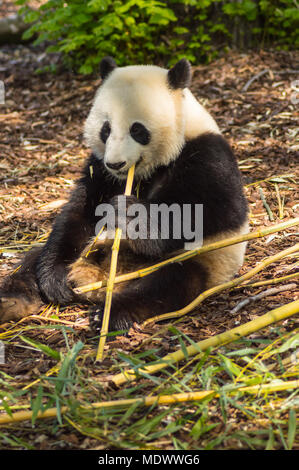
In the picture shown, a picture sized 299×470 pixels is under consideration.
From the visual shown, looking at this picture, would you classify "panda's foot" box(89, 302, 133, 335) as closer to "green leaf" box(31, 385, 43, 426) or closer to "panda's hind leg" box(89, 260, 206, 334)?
"panda's hind leg" box(89, 260, 206, 334)

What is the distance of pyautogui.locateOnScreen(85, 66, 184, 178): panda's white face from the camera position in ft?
10.7

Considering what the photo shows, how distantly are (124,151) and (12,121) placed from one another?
367 centimetres

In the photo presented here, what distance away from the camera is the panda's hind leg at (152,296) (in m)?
3.04

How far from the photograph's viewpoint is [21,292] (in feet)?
11.2

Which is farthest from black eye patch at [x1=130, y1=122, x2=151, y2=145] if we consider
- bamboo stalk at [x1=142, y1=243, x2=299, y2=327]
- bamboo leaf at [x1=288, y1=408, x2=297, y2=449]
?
bamboo leaf at [x1=288, y1=408, x2=297, y2=449]

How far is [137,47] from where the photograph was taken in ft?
21.5

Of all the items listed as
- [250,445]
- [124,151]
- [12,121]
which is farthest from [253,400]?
[12,121]

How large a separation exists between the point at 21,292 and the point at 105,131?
110cm

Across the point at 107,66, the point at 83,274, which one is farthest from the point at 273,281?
the point at 107,66

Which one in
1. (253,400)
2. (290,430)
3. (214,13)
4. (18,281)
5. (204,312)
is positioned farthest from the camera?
(214,13)

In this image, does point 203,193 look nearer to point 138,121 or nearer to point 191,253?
point 191,253

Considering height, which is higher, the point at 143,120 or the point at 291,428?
the point at 143,120

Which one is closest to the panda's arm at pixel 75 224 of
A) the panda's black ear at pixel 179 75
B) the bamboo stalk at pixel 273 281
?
the panda's black ear at pixel 179 75
